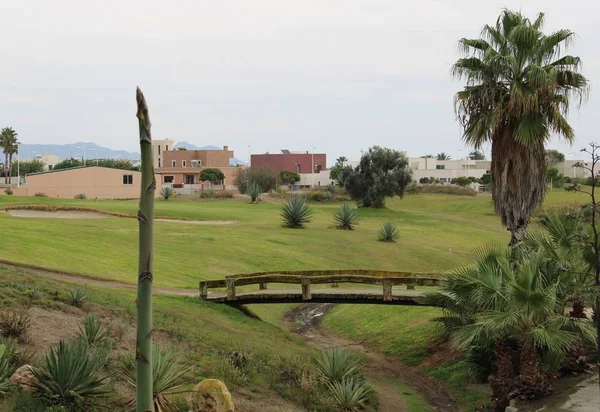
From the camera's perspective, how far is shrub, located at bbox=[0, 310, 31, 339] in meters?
13.6

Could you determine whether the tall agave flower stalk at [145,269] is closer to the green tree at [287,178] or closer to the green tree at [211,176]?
the green tree at [211,176]

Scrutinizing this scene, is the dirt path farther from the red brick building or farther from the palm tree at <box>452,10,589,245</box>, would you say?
the red brick building

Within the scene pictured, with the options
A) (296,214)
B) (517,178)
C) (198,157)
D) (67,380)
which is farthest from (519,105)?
(198,157)

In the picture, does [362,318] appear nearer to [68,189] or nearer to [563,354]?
[563,354]

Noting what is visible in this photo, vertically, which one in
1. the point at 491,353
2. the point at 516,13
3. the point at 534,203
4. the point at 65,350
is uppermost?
the point at 516,13

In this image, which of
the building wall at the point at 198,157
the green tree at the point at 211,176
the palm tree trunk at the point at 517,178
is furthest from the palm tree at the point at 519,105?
the building wall at the point at 198,157

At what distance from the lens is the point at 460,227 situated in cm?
6350

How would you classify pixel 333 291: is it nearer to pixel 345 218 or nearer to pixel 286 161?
pixel 345 218

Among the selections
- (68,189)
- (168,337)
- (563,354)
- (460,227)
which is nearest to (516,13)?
(563,354)

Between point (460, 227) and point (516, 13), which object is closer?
point (516, 13)

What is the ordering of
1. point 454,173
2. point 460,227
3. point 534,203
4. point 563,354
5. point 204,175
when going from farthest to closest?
1. point 454,173
2. point 204,175
3. point 460,227
4. point 534,203
5. point 563,354

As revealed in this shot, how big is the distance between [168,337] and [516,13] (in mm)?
15942

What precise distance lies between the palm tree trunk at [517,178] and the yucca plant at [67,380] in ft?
54.1

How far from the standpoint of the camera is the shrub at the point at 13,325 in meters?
13.6
